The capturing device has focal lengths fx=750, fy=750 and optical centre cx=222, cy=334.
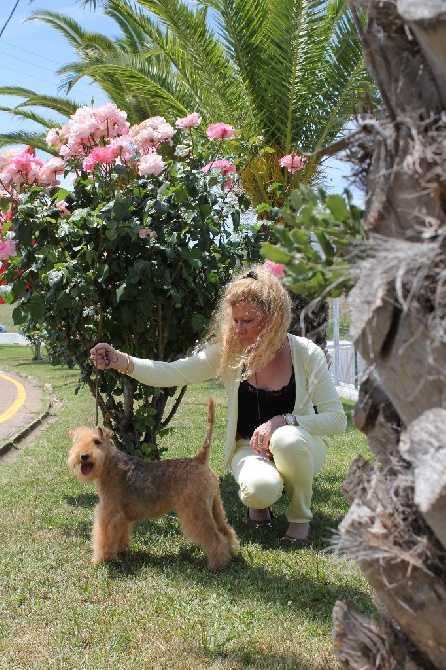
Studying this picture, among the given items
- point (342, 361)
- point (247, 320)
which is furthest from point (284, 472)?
point (342, 361)

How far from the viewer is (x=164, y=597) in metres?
Result: 3.74

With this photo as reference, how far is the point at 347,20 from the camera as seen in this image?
9.27 m

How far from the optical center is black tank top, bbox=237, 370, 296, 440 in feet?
15.7

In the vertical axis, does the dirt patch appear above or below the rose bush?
below

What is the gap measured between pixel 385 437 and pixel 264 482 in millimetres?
2886

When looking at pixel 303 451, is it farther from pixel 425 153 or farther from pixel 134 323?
pixel 425 153

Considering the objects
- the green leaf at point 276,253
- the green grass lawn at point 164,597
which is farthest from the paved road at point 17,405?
the green leaf at point 276,253

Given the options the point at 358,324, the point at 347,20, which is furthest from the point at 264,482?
the point at 347,20

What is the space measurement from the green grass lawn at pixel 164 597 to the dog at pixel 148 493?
5.3 inches

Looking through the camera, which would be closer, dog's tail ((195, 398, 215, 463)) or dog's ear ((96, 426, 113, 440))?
dog's tail ((195, 398, 215, 463))

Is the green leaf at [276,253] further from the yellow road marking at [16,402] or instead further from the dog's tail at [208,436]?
the yellow road marking at [16,402]

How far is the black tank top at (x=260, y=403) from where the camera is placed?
15.7 feet

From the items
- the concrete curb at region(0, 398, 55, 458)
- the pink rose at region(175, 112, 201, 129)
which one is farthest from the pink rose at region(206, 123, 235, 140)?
the concrete curb at region(0, 398, 55, 458)

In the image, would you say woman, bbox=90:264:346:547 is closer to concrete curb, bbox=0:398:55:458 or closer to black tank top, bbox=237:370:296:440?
black tank top, bbox=237:370:296:440
